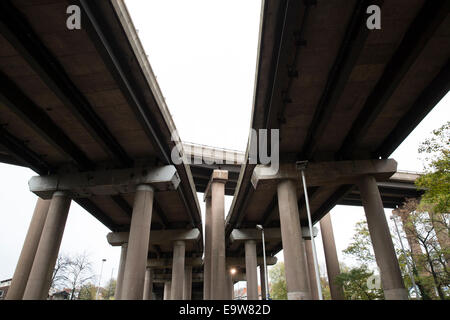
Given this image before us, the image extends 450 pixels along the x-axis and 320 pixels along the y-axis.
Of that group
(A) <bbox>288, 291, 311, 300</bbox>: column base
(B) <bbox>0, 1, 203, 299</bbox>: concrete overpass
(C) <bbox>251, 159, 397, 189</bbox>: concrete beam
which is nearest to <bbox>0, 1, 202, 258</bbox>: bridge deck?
(B) <bbox>0, 1, 203, 299</bbox>: concrete overpass

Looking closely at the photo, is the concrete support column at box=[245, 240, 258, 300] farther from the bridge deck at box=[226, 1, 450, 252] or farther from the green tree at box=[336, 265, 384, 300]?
the bridge deck at box=[226, 1, 450, 252]

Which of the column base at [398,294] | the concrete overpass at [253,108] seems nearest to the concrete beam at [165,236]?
the concrete overpass at [253,108]

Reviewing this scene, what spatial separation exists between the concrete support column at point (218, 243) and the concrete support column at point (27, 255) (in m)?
14.5

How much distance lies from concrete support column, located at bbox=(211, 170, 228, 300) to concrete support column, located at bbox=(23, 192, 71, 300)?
12082 mm

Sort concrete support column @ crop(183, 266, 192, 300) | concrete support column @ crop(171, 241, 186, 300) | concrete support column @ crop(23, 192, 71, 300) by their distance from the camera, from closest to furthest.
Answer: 1. concrete support column @ crop(23, 192, 71, 300)
2. concrete support column @ crop(171, 241, 186, 300)
3. concrete support column @ crop(183, 266, 192, 300)

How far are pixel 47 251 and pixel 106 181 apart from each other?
18.0 ft

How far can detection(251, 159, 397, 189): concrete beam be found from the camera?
61.0 ft

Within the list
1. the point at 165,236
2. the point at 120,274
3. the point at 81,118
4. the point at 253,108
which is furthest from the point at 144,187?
the point at 120,274

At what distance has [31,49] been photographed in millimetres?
11266

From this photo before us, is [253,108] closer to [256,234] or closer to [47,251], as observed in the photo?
[47,251]

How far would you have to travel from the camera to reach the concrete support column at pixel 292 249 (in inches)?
632

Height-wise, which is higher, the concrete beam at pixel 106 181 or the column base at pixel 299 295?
the concrete beam at pixel 106 181

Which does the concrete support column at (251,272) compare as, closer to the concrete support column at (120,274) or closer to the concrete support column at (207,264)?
the concrete support column at (207,264)

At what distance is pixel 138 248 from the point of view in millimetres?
17297
